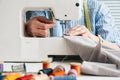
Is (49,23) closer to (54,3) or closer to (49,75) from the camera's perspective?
(54,3)

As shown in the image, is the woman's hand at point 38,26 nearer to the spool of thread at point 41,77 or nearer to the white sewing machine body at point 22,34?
the white sewing machine body at point 22,34

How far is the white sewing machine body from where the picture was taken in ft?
4.06

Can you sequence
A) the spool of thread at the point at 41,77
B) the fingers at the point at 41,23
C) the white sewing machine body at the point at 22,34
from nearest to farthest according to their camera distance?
the spool of thread at the point at 41,77 → the white sewing machine body at the point at 22,34 → the fingers at the point at 41,23

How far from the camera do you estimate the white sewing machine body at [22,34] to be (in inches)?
48.7

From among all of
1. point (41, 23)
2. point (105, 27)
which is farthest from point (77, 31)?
point (105, 27)

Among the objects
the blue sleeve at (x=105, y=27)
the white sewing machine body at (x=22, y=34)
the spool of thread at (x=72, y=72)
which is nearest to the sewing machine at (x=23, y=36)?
the white sewing machine body at (x=22, y=34)

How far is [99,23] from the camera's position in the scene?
1743mm

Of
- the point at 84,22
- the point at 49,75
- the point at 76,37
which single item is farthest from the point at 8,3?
the point at 84,22

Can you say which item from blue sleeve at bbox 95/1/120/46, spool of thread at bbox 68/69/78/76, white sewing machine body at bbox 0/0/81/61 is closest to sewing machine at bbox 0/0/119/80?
white sewing machine body at bbox 0/0/81/61

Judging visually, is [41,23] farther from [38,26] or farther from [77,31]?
[77,31]

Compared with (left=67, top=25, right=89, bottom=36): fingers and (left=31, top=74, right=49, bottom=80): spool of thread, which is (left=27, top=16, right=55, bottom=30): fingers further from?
(left=31, top=74, right=49, bottom=80): spool of thread

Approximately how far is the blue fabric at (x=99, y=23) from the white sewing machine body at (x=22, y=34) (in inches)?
14.9

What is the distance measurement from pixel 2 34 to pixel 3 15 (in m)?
0.08

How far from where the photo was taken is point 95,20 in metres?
1.77
